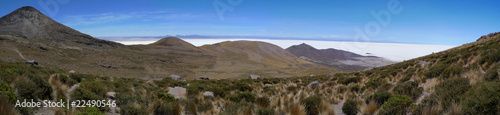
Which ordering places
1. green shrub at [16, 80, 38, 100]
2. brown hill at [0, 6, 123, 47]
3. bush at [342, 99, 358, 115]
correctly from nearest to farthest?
green shrub at [16, 80, 38, 100], bush at [342, 99, 358, 115], brown hill at [0, 6, 123, 47]

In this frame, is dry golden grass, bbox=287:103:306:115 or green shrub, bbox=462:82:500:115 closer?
green shrub, bbox=462:82:500:115

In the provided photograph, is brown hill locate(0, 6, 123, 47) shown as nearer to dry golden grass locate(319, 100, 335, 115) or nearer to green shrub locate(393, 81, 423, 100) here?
dry golden grass locate(319, 100, 335, 115)

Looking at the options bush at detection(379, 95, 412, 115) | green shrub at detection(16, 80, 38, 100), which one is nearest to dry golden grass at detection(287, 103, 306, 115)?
bush at detection(379, 95, 412, 115)

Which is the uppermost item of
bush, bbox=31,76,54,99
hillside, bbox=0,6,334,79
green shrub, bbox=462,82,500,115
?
green shrub, bbox=462,82,500,115

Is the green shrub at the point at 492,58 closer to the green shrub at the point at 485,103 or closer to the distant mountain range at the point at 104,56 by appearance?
the green shrub at the point at 485,103

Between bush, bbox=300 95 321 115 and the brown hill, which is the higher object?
the brown hill

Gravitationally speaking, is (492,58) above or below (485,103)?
above

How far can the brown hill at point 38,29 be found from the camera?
66062 millimetres

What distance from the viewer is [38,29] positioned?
71.9 metres

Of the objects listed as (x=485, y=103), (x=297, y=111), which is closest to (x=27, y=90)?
(x=297, y=111)

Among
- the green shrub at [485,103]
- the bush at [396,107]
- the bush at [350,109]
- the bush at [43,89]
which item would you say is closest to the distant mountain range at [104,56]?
the bush at [43,89]

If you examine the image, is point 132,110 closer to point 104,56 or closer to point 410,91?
point 410,91

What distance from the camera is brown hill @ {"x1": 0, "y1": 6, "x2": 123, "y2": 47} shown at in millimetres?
66062

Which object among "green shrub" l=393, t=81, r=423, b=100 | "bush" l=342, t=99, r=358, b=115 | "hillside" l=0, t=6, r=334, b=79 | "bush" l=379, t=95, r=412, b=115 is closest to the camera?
"bush" l=379, t=95, r=412, b=115
